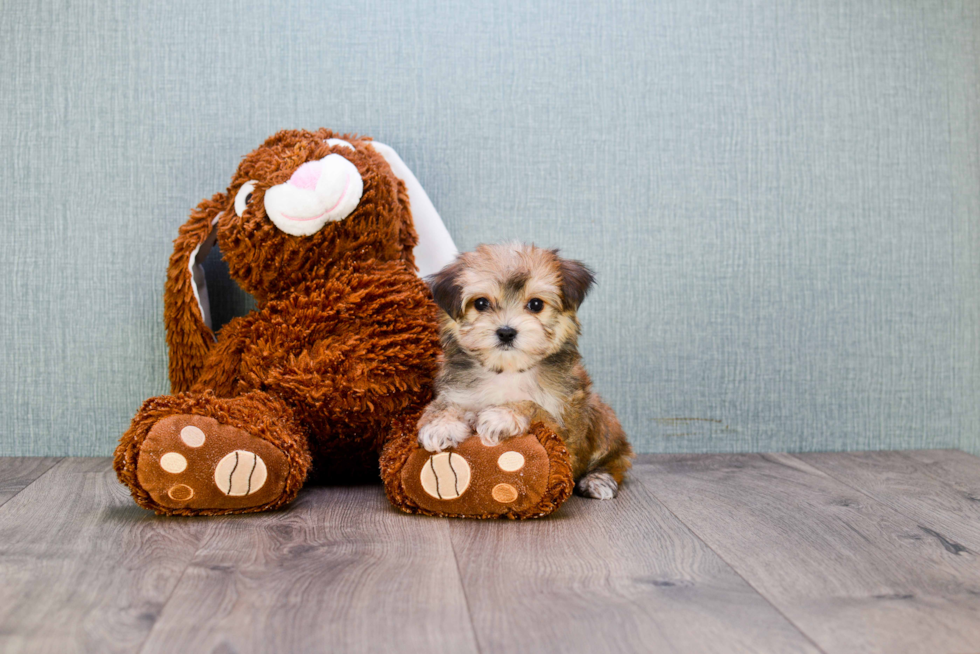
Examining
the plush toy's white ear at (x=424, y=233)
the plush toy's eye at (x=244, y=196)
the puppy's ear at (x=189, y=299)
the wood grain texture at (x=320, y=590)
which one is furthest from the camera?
the plush toy's white ear at (x=424, y=233)

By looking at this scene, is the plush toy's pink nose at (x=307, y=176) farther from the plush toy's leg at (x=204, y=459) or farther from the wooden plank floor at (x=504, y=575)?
the wooden plank floor at (x=504, y=575)

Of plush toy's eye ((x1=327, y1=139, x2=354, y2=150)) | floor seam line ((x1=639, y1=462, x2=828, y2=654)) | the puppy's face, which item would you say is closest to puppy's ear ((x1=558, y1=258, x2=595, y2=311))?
the puppy's face

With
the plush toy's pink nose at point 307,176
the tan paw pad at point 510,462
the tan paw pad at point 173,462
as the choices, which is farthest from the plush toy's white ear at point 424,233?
the tan paw pad at point 173,462

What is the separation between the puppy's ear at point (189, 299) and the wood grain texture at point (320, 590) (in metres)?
0.55

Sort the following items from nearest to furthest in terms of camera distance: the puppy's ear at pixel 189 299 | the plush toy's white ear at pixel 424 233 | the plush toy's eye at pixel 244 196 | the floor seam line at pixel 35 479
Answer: the floor seam line at pixel 35 479 → the plush toy's eye at pixel 244 196 → the puppy's ear at pixel 189 299 → the plush toy's white ear at pixel 424 233

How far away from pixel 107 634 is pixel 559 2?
1.89 metres

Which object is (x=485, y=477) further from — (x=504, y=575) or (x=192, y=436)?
(x=192, y=436)

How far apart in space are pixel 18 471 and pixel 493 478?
1.28 meters

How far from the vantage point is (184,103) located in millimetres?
2127

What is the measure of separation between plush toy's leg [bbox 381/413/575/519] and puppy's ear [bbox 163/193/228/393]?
0.70 metres

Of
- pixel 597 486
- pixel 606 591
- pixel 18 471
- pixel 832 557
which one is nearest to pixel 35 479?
pixel 18 471

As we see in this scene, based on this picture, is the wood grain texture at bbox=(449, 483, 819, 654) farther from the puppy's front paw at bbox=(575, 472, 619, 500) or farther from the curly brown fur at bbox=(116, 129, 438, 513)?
the curly brown fur at bbox=(116, 129, 438, 513)

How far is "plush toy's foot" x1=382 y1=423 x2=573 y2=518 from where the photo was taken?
150 cm

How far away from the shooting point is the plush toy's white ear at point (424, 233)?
2012 millimetres
